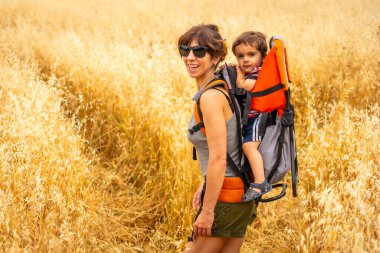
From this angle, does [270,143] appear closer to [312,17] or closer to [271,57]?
[271,57]

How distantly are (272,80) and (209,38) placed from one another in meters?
0.41

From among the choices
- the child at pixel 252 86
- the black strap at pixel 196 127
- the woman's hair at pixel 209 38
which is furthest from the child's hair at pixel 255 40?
the black strap at pixel 196 127

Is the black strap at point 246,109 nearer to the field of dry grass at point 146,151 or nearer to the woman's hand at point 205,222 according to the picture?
the woman's hand at point 205,222

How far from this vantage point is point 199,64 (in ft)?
6.49

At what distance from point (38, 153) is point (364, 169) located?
7.91 ft

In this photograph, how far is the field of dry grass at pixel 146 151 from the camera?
2.25 metres

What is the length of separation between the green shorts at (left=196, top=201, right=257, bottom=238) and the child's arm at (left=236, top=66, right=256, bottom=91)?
66 centimetres

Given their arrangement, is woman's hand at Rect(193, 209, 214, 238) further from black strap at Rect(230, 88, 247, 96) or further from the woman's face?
the woman's face

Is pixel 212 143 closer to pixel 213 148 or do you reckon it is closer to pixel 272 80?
pixel 213 148

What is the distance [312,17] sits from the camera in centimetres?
984

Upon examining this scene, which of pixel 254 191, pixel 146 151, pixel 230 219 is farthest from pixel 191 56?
pixel 146 151

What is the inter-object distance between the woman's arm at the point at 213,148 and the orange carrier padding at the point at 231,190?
0.35 feet

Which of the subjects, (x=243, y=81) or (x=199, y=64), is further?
(x=243, y=81)

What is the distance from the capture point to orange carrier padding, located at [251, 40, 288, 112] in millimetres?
1904
